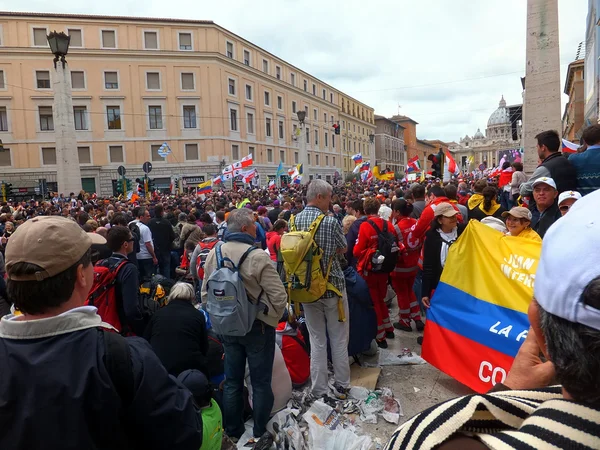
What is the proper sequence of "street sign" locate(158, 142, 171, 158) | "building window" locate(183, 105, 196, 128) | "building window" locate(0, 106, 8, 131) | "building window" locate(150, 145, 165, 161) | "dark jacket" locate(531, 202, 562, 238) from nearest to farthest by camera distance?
"dark jacket" locate(531, 202, 562, 238) < "street sign" locate(158, 142, 171, 158) < "building window" locate(0, 106, 8, 131) < "building window" locate(150, 145, 165, 161) < "building window" locate(183, 105, 196, 128)

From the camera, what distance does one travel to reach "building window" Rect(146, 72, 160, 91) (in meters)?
39.5

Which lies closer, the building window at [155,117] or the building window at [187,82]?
the building window at [155,117]

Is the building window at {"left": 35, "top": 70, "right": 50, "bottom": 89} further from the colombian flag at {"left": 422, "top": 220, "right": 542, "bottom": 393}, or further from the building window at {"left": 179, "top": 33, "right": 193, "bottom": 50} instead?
the colombian flag at {"left": 422, "top": 220, "right": 542, "bottom": 393}

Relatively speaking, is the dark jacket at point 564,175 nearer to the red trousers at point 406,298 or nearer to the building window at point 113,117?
the red trousers at point 406,298

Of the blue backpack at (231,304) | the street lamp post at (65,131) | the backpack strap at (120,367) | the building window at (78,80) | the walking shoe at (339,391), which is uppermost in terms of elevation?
the building window at (78,80)

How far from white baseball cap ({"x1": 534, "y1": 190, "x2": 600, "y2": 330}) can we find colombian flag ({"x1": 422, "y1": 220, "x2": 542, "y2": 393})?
273cm

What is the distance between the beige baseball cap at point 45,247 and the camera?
4.58ft

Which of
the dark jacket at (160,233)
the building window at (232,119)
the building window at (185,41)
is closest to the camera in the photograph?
the dark jacket at (160,233)

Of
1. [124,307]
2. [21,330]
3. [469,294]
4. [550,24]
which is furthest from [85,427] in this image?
[550,24]

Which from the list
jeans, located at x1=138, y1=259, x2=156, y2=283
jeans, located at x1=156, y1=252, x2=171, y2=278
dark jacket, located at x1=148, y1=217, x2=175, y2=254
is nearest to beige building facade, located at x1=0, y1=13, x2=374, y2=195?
jeans, located at x1=156, y1=252, x2=171, y2=278

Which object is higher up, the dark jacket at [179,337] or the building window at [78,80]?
the building window at [78,80]

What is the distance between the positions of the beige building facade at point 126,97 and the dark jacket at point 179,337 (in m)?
37.5

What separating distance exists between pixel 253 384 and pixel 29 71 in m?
44.1

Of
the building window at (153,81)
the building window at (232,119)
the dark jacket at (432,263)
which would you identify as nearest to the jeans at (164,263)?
the dark jacket at (432,263)
